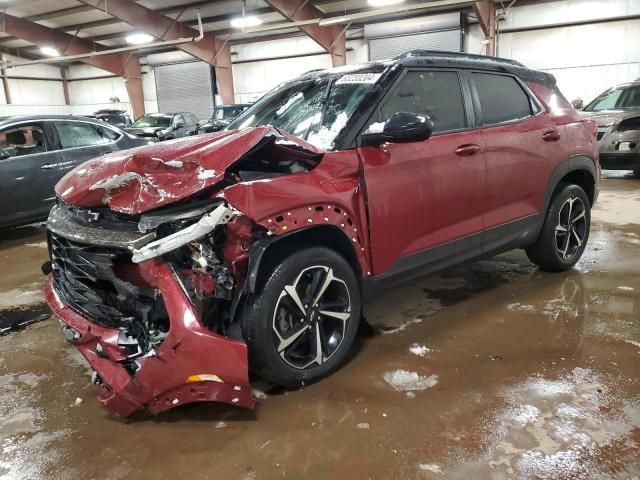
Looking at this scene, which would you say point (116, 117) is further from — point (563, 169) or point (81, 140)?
point (563, 169)

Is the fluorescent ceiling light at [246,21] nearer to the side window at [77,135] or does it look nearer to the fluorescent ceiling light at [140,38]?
the fluorescent ceiling light at [140,38]

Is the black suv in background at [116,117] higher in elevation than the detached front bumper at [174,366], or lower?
higher

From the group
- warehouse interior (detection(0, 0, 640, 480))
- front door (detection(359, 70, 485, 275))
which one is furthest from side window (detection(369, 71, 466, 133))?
warehouse interior (detection(0, 0, 640, 480))

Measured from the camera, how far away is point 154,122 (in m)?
14.1

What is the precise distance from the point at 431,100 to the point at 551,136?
1.22 meters

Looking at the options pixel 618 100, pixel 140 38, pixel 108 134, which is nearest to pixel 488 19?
pixel 618 100

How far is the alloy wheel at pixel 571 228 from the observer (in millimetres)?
3988

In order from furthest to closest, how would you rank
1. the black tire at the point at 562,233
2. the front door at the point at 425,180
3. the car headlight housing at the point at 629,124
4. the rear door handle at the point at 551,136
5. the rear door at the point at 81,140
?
the car headlight housing at the point at 629,124 → the rear door at the point at 81,140 → the black tire at the point at 562,233 → the rear door handle at the point at 551,136 → the front door at the point at 425,180

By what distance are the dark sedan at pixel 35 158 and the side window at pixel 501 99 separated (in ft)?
16.9

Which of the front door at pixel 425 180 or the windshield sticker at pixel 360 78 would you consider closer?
the front door at pixel 425 180

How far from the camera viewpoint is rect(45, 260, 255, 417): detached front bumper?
2.06 m

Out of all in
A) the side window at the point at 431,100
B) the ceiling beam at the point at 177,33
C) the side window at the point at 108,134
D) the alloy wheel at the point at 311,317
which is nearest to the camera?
the alloy wheel at the point at 311,317

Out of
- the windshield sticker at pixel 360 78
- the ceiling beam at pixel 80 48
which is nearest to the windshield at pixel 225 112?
the ceiling beam at pixel 80 48

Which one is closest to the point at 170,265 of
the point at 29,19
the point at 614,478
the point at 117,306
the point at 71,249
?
the point at 117,306
